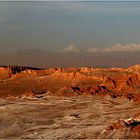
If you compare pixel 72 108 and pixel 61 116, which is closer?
pixel 61 116

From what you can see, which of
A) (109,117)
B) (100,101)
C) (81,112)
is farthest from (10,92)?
(109,117)

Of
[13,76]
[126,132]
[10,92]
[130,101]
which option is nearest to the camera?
[126,132]

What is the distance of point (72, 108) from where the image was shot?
73.6 metres

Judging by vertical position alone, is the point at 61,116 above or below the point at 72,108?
above

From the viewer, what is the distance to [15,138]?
1970 inches

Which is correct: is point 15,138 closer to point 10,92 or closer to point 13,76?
point 10,92

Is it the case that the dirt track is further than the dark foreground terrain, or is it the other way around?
the dirt track

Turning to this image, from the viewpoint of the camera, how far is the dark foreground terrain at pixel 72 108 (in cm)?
4984

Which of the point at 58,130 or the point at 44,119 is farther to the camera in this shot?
the point at 44,119

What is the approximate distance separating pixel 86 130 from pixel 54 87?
230ft

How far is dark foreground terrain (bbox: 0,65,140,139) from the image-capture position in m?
49.8

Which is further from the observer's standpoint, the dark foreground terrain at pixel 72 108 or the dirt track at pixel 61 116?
the dirt track at pixel 61 116

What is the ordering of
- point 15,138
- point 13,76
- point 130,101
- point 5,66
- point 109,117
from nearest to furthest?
point 15,138 < point 109,117 < point 130,101 < point 13,76 < point 5,66

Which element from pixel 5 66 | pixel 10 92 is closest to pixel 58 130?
pixel 10 92
